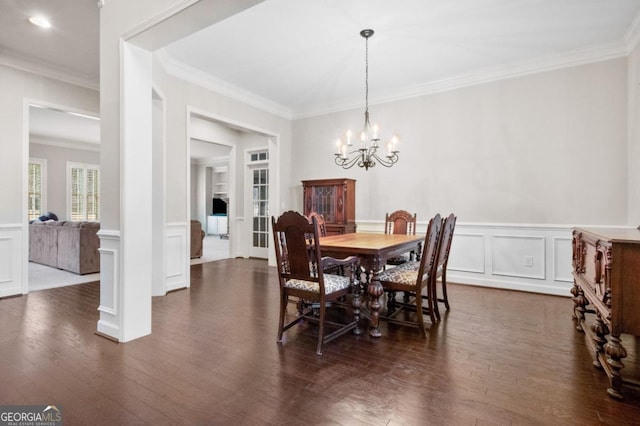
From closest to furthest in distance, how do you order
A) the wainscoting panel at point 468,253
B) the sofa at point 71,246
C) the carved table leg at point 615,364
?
1. the carved table leg at point 615,364
2. the wainscoting panel at point 468,253
3. the sofa at point 71,246

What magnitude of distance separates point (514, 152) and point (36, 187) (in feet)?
36.2

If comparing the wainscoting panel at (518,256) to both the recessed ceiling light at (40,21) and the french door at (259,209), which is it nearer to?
the french door at (259,209)

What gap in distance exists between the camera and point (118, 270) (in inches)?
102

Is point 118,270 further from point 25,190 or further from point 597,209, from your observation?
point 597,209

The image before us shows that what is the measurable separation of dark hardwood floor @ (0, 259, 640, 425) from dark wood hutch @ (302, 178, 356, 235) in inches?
90.8

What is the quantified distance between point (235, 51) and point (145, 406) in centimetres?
373

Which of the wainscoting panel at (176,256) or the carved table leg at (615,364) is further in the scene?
the wainscoting panel at (176,256)

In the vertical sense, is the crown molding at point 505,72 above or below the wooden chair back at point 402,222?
above

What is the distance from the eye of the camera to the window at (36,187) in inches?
332

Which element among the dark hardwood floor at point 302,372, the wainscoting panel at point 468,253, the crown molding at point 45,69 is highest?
the crown molding at point 45,69

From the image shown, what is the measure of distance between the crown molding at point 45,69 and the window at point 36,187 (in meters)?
5.57

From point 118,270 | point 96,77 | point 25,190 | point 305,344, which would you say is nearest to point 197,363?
point 305,344

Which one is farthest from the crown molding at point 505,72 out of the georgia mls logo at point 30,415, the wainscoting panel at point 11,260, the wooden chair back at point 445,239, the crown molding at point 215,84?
the georgia mls logo at point 30,415

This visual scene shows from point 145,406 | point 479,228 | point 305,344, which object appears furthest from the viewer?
point 479,228
